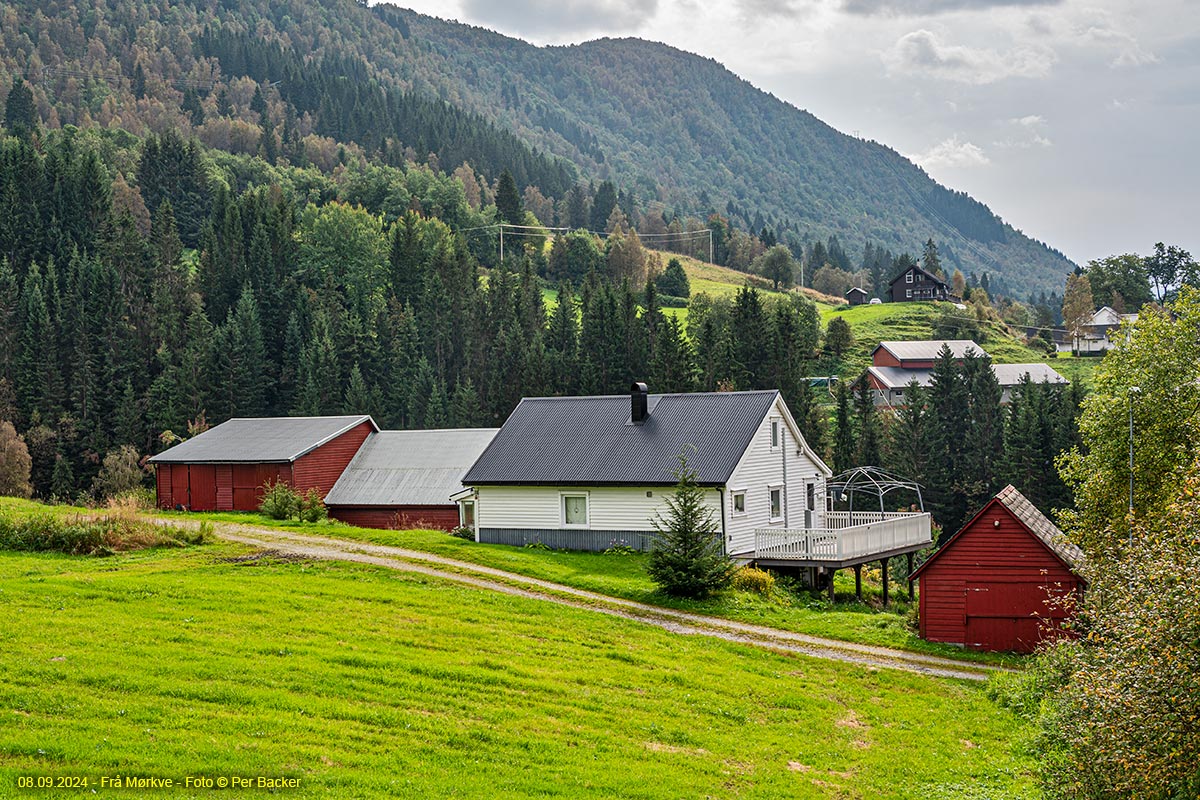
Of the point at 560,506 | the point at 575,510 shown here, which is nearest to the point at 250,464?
the point at 560,506

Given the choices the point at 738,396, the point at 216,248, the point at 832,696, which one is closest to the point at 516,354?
the point at 216,248

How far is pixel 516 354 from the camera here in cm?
9694

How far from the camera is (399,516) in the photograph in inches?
2014

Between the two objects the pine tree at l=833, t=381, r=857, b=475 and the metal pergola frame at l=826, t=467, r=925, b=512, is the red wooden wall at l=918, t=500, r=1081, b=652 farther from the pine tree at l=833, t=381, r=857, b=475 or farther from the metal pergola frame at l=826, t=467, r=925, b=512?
the pine tree at l=833, t=381, r=857, b=475

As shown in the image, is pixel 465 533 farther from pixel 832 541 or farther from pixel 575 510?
pixel 832 541

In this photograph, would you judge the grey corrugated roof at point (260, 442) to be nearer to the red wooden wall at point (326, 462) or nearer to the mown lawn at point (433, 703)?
the red wooden wall at point (326, 462)

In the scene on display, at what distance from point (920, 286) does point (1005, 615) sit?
140 m

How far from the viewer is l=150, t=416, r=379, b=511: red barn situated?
5216 cm

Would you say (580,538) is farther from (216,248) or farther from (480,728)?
(216,248)

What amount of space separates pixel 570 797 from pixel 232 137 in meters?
199

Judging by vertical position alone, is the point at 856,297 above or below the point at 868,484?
above

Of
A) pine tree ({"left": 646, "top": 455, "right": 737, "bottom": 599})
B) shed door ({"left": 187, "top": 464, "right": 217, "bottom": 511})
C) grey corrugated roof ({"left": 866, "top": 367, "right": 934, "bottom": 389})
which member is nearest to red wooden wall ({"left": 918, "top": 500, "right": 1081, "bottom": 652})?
pine tree ({"left": 646, "top": 455, "right": 737, "bottom": 599})

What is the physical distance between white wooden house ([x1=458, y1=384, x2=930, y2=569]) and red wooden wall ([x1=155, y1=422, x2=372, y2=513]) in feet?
33.9

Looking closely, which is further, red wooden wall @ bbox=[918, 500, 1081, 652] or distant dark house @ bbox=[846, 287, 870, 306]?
distant dark house @ bbox=[846, 287, 870, 306]
